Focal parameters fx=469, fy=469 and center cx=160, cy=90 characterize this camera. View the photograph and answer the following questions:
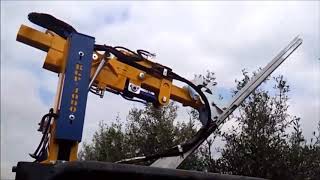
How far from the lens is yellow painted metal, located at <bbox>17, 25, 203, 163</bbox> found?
611 cm

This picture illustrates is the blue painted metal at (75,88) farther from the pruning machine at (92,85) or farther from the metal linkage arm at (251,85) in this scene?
the metal linkage arm at (251,85)

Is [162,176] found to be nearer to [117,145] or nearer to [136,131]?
[136,131]

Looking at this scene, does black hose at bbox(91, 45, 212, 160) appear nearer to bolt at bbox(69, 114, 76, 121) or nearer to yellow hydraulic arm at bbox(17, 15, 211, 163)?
yellow hydraulic arm at bbox(17, 15, 211, 163)

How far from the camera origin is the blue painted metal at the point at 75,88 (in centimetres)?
570

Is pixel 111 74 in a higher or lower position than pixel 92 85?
higher

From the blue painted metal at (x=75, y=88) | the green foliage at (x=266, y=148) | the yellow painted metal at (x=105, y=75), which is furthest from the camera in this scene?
the green foliage at (x=266, y=148)

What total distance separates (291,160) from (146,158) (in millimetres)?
9982

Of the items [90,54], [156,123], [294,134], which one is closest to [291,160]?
[294,134]

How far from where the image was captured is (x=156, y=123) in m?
20.6

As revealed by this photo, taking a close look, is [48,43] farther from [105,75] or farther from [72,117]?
[72,117]

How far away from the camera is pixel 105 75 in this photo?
6797mm

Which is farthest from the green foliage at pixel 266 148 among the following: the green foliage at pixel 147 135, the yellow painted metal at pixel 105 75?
the yellow painted metal at pixel 105 75

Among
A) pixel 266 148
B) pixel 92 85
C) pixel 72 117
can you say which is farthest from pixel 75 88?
pixel 266 148

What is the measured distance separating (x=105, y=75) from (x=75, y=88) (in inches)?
39.0
